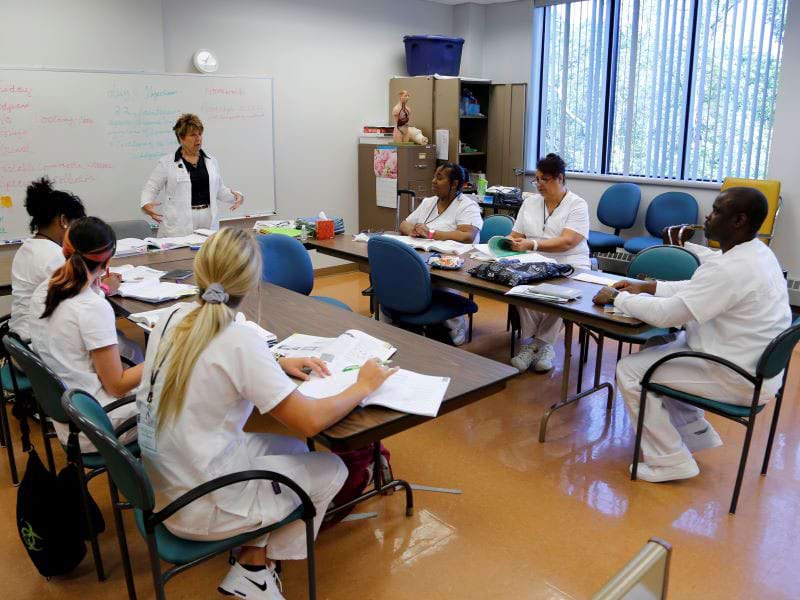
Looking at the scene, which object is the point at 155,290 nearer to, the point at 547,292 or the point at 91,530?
the point at 91,530

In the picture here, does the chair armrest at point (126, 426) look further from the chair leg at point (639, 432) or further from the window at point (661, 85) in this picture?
the window at point (661, 85)

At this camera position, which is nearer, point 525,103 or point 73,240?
point 73,240

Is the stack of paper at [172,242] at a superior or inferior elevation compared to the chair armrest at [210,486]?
superior

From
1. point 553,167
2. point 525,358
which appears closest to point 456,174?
point 553,167

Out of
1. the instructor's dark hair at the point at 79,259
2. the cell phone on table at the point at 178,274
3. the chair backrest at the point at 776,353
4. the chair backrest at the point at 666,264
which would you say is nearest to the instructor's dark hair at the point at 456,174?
the chair backrest at the point at 666,264

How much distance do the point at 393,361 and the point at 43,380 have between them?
1.05 m

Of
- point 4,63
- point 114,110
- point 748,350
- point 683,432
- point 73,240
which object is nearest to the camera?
point 73,240

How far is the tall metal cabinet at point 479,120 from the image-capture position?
20.7 feet

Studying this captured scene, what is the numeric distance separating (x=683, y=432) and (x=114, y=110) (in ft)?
14.2

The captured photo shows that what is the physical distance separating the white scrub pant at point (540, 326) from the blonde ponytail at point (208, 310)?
2697mm

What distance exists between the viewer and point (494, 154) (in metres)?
6.95

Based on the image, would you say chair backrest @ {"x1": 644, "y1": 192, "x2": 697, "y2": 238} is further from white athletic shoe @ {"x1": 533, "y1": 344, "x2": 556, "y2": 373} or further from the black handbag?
the black handbag

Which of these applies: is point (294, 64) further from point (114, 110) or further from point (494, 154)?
point (494, 154)

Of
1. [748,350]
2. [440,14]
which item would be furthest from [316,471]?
[440,14]
